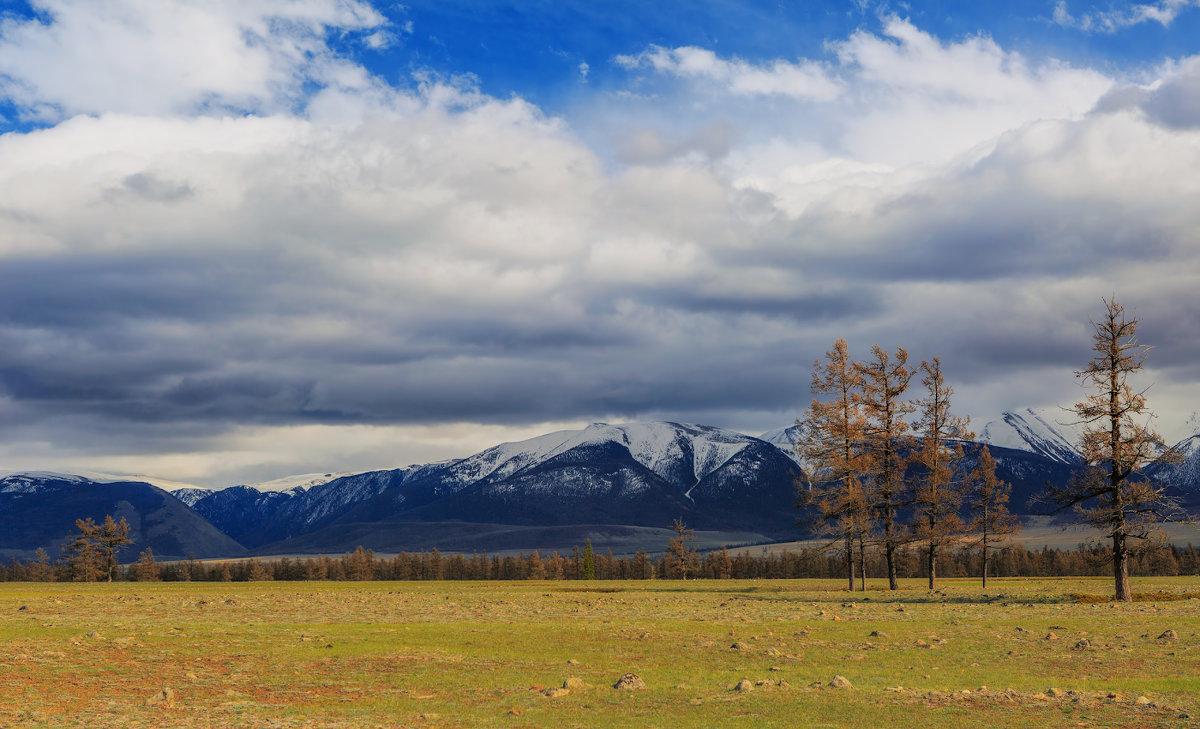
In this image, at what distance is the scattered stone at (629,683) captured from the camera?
23.4 m

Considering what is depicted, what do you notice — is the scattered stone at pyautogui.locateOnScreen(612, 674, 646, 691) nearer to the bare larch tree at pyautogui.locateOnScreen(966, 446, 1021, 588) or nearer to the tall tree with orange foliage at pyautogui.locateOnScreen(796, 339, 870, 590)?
the tall tree with orange foliage at pyautogui.locateOnScreen(796, 339, 870, 590)

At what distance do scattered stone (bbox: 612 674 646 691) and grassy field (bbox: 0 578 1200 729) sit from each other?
285mm

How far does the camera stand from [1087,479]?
5291cm

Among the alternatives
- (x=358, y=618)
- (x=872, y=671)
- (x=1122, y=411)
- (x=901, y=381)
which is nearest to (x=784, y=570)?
(x=901, y=381)

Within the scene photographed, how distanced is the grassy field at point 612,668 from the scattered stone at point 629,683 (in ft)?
0.94

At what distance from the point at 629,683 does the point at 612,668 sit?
4070 mm

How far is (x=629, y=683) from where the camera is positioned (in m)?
23.6

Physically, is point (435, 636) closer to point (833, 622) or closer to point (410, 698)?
point (410, 698)

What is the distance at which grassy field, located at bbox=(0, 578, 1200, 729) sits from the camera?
65.7 feet

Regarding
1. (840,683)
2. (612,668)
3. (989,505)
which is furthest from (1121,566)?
(612,668)

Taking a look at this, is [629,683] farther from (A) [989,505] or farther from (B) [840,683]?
(A) [989,505]

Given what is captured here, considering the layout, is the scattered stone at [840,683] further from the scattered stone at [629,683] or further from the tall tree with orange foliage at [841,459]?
the tall tree with orange foliage at [841,459]

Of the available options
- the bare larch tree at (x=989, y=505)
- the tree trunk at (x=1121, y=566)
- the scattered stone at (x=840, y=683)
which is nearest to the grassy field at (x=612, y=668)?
the scattered stone at (x=840, y=683)

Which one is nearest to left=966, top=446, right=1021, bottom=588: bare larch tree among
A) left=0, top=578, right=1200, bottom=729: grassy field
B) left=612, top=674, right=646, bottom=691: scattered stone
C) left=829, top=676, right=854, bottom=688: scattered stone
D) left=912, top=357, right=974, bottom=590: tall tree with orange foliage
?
left=912, top=357, right=974, bottom=590: tall tree with orange foliage
